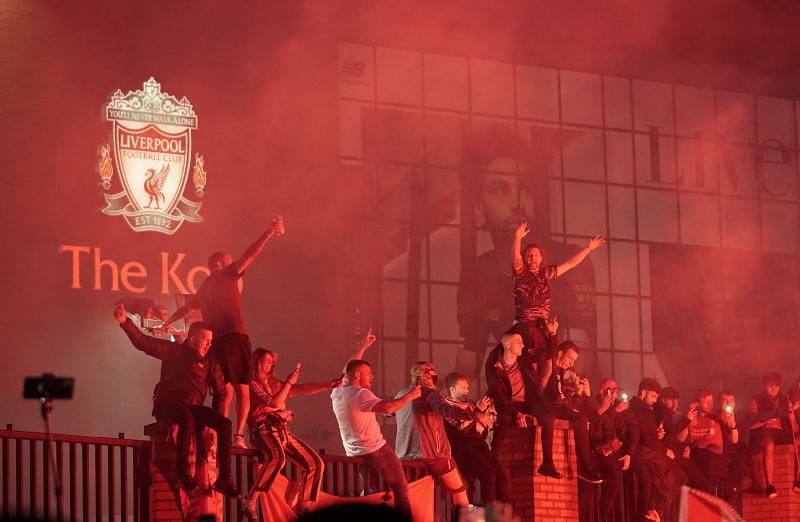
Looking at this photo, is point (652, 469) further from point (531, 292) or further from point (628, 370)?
point (628, 370)

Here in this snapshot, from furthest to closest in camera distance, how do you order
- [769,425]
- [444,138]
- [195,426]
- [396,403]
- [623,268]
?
[623,268], [444,138], [769,425], [396,403], [195,426]

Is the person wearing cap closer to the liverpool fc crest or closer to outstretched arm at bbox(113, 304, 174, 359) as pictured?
outstretched arm at bbox(113, 304, 174, 359)

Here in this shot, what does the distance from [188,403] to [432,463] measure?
1894 millimetres

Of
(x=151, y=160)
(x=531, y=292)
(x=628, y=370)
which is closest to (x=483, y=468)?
(x=531, y=292)

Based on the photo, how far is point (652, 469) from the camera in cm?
1198

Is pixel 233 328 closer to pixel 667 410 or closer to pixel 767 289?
pixel 667 410

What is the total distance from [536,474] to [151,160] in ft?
21.2

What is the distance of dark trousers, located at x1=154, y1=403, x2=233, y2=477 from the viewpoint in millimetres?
9656

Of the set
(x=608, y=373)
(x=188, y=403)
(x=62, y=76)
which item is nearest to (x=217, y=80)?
(x=62, y=76)

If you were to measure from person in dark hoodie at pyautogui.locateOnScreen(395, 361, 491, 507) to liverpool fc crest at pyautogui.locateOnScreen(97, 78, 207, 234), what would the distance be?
19.6ft

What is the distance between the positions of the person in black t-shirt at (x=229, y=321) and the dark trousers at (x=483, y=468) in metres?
1.63

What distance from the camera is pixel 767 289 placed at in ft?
66.5

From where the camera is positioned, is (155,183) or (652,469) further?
(155,183)

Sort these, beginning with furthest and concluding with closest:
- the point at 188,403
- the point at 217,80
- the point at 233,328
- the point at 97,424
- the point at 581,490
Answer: the point at 217,80, the point at 97,424, the point at 581,490, the point at 233,328, the point at 188,403
